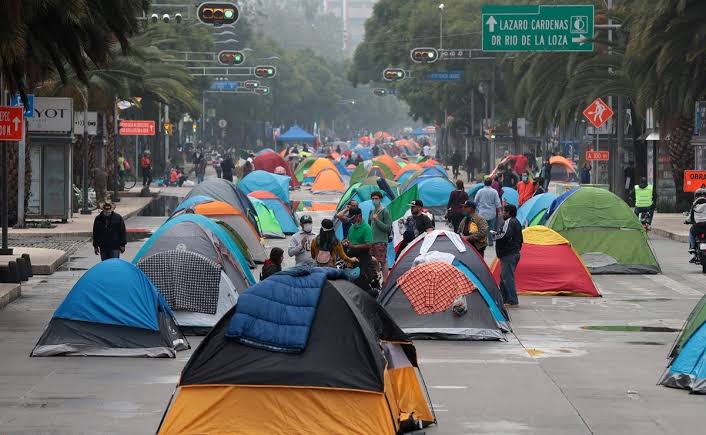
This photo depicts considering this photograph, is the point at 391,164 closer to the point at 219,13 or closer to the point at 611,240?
the point at 219,13

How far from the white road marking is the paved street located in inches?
108

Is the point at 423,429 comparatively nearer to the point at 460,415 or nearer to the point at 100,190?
the point at 460,415

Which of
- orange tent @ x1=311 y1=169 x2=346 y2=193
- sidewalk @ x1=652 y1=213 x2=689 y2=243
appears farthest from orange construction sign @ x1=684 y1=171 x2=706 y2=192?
orange tent @ x1=311 y1=169 x2=346 y2=193

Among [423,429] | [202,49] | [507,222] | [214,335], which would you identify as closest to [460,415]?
[423,429]

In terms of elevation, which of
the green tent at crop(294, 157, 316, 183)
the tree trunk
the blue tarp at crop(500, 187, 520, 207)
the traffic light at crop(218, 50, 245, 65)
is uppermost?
the traffic light at crop(218, 50, 245, 65)

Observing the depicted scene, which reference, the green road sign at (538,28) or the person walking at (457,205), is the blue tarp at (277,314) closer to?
the person walking at (457,205)

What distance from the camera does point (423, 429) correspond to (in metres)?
13.5

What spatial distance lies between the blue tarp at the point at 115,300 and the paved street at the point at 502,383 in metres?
0.51

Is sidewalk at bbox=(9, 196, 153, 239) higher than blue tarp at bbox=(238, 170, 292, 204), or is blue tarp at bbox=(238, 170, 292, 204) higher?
blue tarp at bbox=(238, 170, 292, 204)

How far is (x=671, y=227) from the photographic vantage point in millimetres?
40906

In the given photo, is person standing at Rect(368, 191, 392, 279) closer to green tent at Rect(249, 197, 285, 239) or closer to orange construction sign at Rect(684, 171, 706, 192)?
orange construction sign at Rect(684, 171, 706, 192)

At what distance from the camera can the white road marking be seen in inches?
1012

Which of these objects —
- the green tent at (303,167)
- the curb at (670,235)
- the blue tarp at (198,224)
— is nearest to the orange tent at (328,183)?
the green tent at (303,167)

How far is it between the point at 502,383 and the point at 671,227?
25713mm
